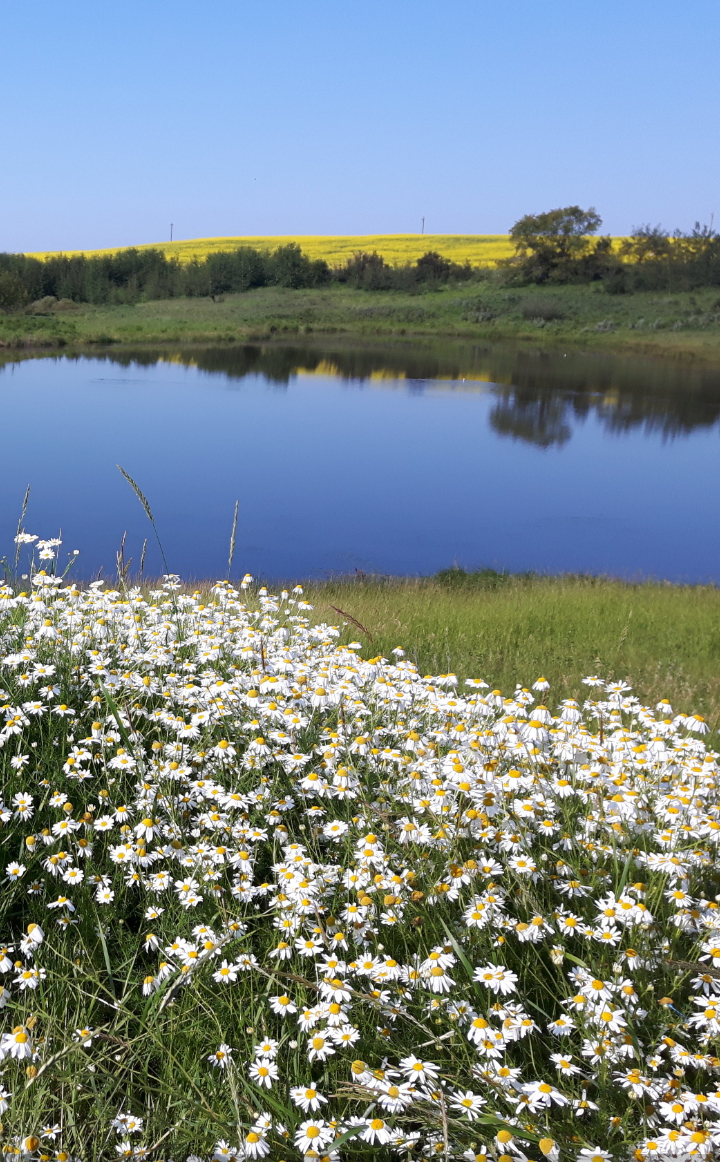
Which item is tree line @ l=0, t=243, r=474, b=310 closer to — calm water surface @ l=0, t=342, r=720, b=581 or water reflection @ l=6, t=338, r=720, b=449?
water reflection @ l=6, t=338, r=720, b=449

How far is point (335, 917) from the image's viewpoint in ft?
9.25

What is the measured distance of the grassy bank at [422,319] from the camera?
55219mm

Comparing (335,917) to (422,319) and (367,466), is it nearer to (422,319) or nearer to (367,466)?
(367,466)

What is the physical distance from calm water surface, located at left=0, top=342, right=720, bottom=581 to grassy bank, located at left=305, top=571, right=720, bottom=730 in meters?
5.15

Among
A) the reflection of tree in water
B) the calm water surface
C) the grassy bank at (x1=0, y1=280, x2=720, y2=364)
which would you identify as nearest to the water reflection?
the reflection of tree in water

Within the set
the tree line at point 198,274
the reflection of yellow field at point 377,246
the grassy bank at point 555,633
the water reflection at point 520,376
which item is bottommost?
the grassy bank at point 555,633

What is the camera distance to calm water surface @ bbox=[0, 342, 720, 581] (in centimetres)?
1905

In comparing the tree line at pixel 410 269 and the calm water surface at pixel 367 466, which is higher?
the tree line at pixel 410 269

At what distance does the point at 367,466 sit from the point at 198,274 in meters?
55.2

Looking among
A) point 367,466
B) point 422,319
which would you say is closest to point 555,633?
point 367,466

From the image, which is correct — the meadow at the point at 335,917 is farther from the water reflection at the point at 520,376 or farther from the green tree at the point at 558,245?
the green tree at the point at 558,245

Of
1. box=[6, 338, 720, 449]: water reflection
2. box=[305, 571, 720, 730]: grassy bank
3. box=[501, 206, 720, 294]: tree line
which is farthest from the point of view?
box=[501, 206, 720, 294]: tree line

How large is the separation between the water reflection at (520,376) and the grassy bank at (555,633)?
68.7ft

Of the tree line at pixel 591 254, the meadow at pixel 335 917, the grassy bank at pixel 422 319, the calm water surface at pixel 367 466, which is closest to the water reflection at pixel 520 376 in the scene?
the calm water surface at pixel 367 466
